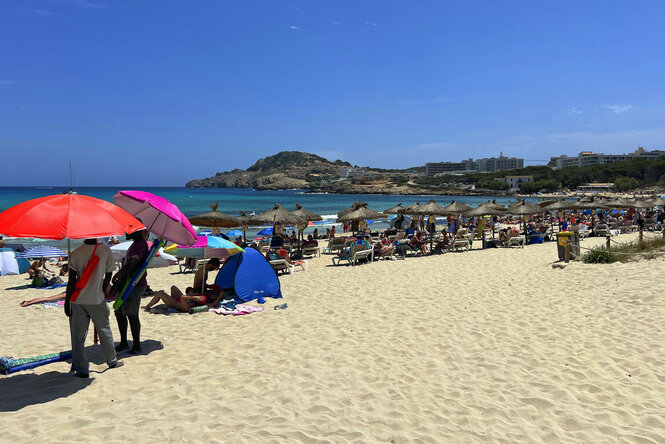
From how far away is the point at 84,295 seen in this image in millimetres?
3938

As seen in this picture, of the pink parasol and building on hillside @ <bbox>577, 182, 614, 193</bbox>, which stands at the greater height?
building on hillside @ <bbox>577, 182, 614, 193</bbox>

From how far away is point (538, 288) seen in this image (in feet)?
26.4

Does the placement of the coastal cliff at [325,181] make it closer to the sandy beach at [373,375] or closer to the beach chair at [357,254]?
the beach chair at [357,254]

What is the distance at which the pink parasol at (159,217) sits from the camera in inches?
185

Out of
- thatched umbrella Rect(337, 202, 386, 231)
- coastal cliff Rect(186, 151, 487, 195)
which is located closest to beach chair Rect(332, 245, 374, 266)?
thatched umbrella Rect(337, 202, 386, 231)

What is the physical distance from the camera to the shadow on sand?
3636 millimetres

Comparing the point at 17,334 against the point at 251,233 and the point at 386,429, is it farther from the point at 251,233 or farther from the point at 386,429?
the point at 251,233

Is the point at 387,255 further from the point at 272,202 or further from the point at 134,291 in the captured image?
the point at 272,202

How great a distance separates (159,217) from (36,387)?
232 centimetres

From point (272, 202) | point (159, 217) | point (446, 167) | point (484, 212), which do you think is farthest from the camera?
point (446, 167)

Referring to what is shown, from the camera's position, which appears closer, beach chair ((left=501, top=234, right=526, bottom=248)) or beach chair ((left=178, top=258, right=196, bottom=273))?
beach chair ((left=178, top=258, right=196, bottom=273))

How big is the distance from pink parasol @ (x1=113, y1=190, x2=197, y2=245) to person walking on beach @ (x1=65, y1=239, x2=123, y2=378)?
794 mm

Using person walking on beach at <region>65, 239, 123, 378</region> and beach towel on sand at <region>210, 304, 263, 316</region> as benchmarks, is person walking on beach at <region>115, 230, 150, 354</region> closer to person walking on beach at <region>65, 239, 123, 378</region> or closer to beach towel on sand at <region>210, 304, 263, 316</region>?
person walking on beach at <region>65, 239, 123, 378</region>

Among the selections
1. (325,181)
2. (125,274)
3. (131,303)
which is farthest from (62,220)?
(325,181)
